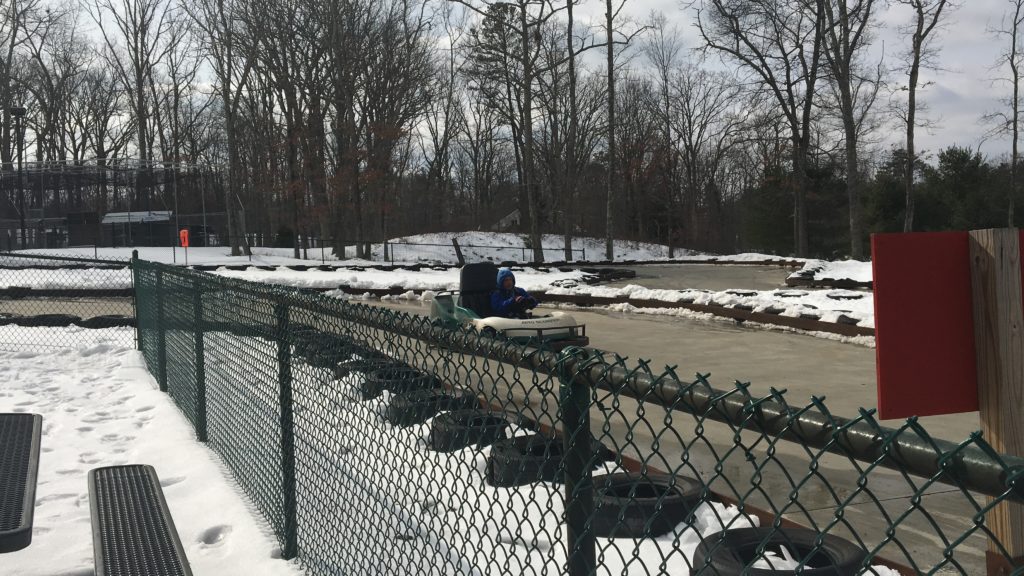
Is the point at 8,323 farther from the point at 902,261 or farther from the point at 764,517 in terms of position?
the point at 902,261

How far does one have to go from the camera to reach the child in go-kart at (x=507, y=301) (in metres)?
11.7

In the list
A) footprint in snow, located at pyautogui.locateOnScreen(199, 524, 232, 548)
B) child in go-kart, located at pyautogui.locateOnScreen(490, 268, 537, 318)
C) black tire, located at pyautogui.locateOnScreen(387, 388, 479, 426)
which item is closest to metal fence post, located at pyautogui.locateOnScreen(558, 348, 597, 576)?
black tire, located at pyautogui.locateOnScreen(387, 388, 479, 426)

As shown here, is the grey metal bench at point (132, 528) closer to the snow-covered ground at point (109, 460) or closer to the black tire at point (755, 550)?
the snow-covered ground at point (109, 460)

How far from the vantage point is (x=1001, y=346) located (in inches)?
98.3

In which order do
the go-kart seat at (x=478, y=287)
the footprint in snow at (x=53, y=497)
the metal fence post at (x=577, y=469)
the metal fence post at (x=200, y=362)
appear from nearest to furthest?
the metal fence post at (x=577, y=469) < the footprint in snow at (x=53, y=497) < the metal fence post at (x=200, y=362) < the go-kart seat at (x=478, y=287)

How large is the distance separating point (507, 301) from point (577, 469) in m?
9.52

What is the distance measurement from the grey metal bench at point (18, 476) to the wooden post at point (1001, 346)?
3378 millimetres

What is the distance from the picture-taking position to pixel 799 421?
4.92 ft

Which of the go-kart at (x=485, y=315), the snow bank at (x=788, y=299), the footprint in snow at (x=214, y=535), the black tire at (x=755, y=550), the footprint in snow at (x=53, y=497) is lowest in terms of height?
the footprint in snow at (x=214, y=535)

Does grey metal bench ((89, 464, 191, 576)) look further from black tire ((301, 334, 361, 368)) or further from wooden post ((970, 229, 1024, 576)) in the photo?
wooden post ((970, 229, 1024, 576))

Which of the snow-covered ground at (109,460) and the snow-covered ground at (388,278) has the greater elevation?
the snow-covered ground at (388,278)

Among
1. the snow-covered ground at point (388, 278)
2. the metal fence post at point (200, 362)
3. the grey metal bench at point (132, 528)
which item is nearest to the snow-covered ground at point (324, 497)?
the metal fence post at point (200, 362)

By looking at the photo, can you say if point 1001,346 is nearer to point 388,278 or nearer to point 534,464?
point 534,464

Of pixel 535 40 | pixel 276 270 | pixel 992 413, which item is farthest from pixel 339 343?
pixel 535 40
